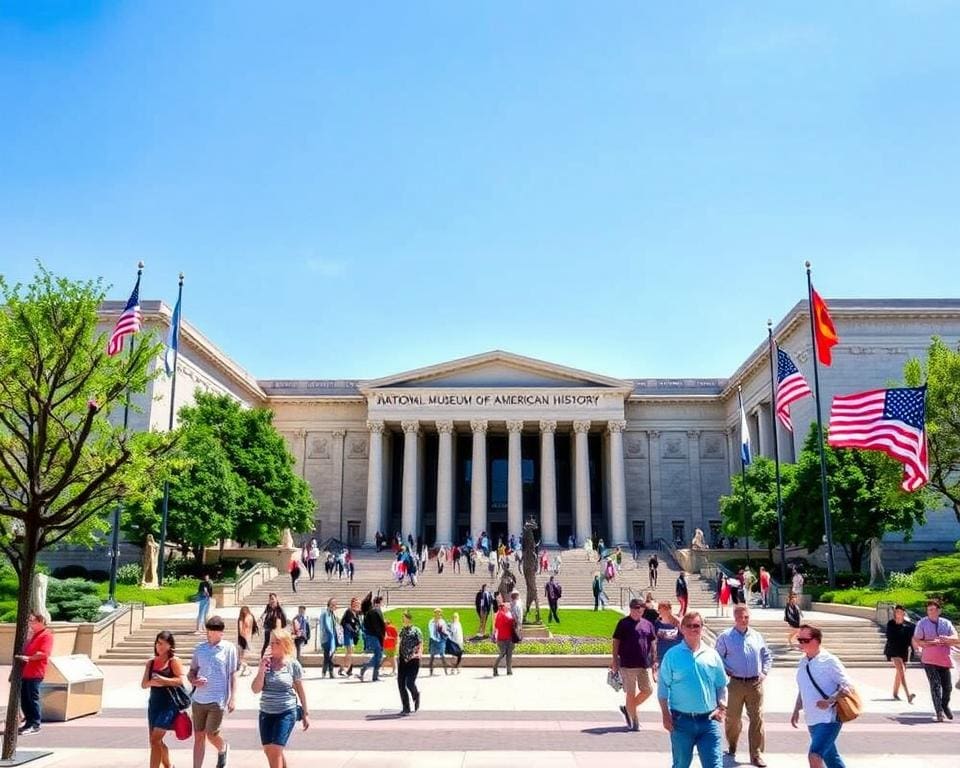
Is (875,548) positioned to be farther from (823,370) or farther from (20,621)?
(20,621)

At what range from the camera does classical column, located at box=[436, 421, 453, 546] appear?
199ft

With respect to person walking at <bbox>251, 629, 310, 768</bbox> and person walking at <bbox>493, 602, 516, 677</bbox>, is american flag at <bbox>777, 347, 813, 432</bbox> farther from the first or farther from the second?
person walking at <bbox>251, 629, 310, 768</bbox>

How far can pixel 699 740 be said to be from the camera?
7293 mm

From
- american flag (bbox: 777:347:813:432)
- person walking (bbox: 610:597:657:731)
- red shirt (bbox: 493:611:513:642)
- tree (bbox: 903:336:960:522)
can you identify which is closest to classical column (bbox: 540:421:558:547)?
american flag (bbox: 777:347:813:432)

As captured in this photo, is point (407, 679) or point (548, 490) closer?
point (407, 679)

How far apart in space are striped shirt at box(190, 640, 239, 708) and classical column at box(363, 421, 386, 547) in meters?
52.8

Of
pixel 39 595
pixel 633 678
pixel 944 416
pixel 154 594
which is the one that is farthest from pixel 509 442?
pixel 633 678

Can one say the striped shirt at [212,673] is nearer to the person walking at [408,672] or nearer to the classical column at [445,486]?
the person walking at [408,672]

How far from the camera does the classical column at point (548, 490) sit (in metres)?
59.9

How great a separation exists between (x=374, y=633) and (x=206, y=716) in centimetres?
992

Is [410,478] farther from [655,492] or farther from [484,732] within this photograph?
[484,732]

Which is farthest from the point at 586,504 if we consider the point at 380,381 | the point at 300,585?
the point at 300,585

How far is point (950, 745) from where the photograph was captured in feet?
38.1

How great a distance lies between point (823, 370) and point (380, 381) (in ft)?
103
